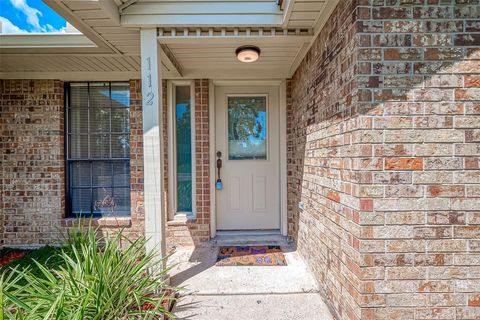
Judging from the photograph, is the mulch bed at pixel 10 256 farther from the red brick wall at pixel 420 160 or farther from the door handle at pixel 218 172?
the red brick wall at pixel 420 160

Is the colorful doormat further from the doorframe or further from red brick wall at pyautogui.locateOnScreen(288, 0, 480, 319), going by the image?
red brick wall at pyautogui.locateOnScreen(288, 0, 480, 319)

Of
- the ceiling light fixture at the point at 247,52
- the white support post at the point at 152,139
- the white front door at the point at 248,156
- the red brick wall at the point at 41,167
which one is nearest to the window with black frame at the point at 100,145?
the red brick wall at the point at 41,167

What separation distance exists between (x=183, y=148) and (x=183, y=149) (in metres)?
0.01

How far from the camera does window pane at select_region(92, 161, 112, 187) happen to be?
355 centimetres

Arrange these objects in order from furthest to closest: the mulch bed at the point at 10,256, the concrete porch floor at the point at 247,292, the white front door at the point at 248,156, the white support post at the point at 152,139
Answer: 1. the white front door at the point at 248,156
2. the mulch bed at the point at 10,256
3. the white support post at the point at 152,139
4. the concrete porch floor at the point at 247,292

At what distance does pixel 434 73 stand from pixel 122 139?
337cm

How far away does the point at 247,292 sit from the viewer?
2.36 meters

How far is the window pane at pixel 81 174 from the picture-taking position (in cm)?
356

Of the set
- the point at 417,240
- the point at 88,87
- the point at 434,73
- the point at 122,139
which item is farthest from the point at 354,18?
the point at 88,87

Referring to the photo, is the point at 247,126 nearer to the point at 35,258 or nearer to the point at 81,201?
the point at 81,201

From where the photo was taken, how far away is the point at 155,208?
2377 millimetres

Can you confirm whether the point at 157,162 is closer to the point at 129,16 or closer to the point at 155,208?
the point at 155,208

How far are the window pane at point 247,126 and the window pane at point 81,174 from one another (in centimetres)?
195

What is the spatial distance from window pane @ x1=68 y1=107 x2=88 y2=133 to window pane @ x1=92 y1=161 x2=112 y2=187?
493mm
